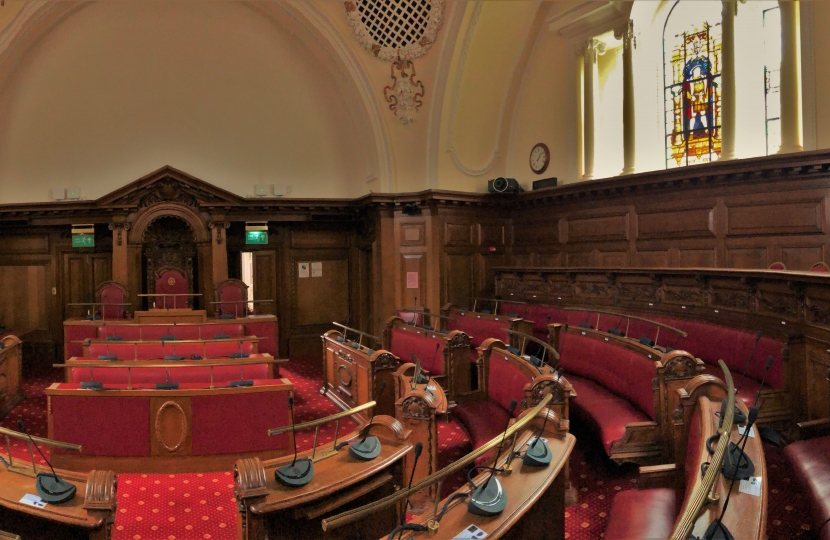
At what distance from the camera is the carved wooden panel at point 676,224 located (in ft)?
27.9

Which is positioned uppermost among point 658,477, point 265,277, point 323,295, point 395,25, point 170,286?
point 395,25

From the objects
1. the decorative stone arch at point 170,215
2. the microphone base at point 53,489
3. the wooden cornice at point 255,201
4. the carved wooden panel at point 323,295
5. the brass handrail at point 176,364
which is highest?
the wooden cornice at point 255,201

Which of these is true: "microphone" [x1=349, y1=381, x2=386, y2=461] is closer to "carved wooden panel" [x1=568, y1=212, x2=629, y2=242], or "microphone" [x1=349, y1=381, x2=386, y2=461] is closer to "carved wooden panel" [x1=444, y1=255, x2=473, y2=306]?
"carved wooden panel" [x1=568, y1=212, x2=629, y2=242]

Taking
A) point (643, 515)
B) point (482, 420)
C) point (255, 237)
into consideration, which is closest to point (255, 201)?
point (255, 237)

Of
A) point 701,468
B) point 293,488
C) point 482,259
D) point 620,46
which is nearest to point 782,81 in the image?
point 620,46

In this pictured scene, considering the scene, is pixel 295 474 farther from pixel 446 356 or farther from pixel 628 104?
pixel 628 104

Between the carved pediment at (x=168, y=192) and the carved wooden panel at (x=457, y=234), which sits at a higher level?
the carved pediment at (x=168, y=192)

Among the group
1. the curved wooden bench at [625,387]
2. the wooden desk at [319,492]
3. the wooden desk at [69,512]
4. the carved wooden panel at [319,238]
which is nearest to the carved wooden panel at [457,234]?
the carved wooden panel at [319,238]

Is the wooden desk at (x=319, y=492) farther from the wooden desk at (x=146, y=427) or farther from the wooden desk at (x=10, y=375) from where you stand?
the wooden desk at (x=10, y=375)

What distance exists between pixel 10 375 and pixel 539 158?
9500 millimetres

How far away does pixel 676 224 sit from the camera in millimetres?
8898

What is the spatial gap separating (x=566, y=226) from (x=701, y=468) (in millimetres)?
8418

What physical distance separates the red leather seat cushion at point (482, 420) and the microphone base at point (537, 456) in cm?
145

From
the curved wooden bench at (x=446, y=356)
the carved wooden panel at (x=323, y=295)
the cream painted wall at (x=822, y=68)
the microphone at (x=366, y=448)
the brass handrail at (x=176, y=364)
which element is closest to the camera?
the microphone at (x=366, y=448)
